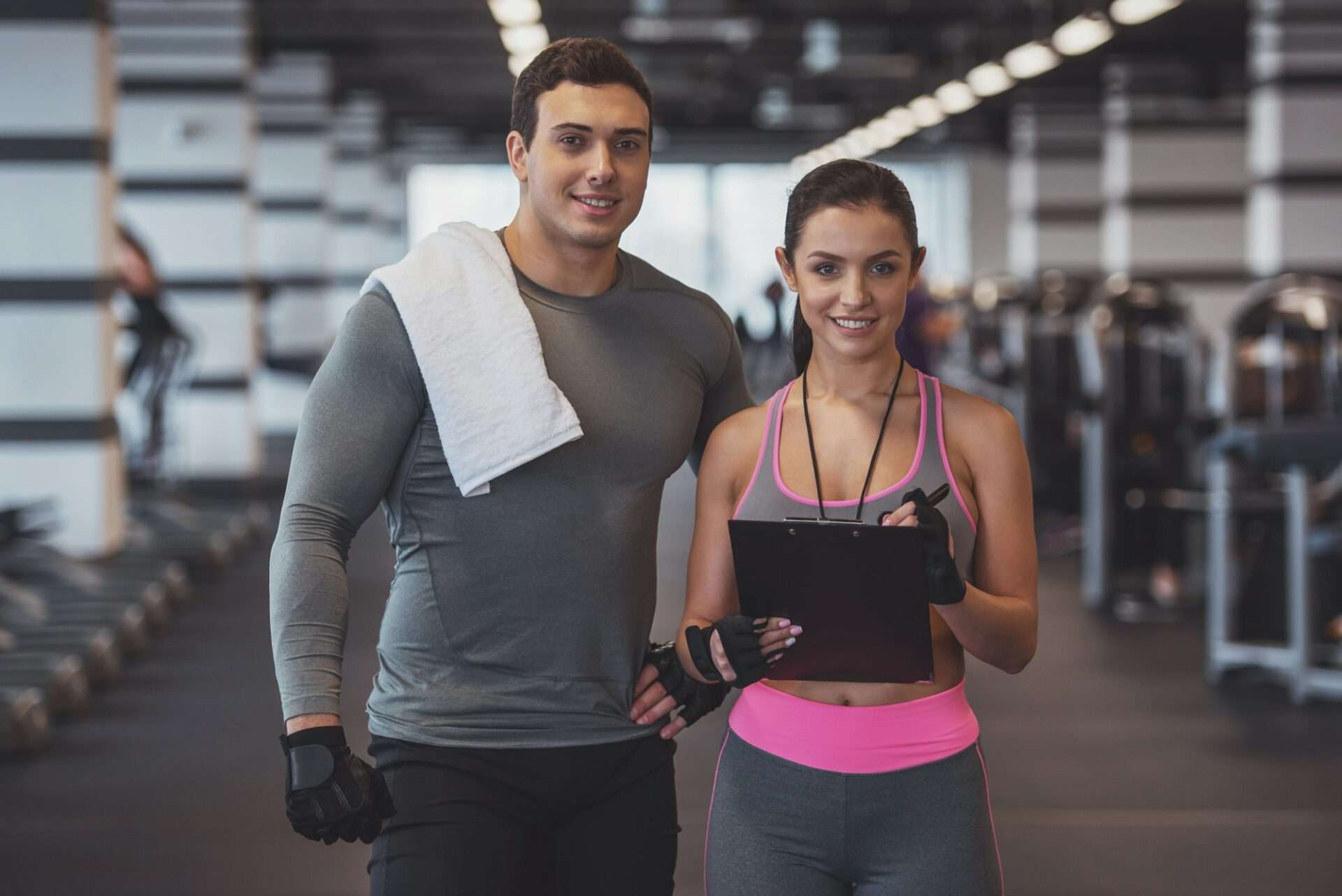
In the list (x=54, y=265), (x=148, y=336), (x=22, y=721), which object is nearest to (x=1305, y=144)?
(x=148, y=336)

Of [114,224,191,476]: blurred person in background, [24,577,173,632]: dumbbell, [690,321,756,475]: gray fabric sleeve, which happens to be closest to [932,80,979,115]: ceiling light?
[114,224,191,476]: blurred person in background

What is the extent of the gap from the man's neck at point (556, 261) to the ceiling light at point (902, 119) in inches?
589

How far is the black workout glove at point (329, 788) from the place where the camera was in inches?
71.5

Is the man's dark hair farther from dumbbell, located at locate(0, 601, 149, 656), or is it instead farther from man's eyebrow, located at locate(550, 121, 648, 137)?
dumbbell, located at locate(0, 601, 149, 656)

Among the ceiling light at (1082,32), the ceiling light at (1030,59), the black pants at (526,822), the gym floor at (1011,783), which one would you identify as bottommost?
the gym floor at (1011,783)

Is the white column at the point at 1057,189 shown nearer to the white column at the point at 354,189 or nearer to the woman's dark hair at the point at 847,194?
the white column at the point at 354,189

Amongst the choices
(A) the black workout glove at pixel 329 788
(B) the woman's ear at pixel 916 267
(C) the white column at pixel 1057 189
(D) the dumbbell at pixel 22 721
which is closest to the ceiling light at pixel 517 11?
(D) the dumbbell at pixel 22 721

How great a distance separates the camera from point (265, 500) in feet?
40.0

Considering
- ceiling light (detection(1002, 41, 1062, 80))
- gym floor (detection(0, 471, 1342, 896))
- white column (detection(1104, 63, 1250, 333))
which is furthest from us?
white column (detection(1104, 63, 1250, 333))

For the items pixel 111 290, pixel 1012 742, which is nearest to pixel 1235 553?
pixel 1012 742

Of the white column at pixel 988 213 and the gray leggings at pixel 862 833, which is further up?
the white column at pixel 988 213

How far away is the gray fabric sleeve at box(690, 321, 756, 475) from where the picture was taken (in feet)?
7.34

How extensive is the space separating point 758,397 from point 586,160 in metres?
5.62

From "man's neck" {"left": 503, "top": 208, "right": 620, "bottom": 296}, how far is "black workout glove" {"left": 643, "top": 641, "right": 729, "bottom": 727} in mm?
480
